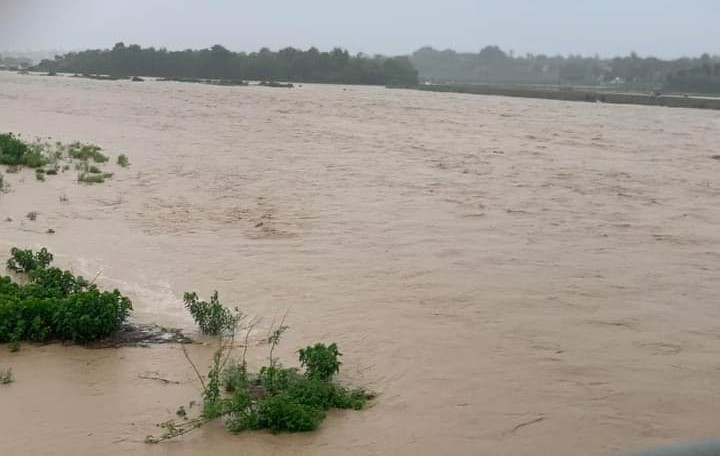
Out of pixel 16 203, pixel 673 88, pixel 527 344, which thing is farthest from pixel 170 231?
pixel 673 88

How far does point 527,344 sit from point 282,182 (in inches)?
351

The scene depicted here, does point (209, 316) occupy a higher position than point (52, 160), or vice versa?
point (52, 160)

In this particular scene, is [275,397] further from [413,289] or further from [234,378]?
[413,289]

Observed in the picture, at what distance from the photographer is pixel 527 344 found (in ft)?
19.9

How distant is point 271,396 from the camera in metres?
4.54

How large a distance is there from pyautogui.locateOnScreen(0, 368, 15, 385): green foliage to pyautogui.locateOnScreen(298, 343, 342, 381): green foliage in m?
1.91

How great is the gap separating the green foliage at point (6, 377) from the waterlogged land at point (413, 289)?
5 centimetres

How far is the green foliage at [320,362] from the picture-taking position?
4.84 m

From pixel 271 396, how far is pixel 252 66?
8185 centimetres

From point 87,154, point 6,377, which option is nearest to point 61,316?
point 6,377

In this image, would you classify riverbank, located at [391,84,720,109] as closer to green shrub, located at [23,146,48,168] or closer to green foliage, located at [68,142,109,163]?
green foliage, located at [68,142,109,163]

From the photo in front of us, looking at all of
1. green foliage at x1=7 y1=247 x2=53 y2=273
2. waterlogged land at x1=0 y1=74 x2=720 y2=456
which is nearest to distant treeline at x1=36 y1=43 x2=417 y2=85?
waterlogged land at x1=0 y1=74 x2=720 y2=456

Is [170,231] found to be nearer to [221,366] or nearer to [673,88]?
[221,366]

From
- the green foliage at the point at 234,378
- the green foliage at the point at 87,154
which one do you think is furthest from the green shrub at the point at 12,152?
the green foliage at the point at 234,378
